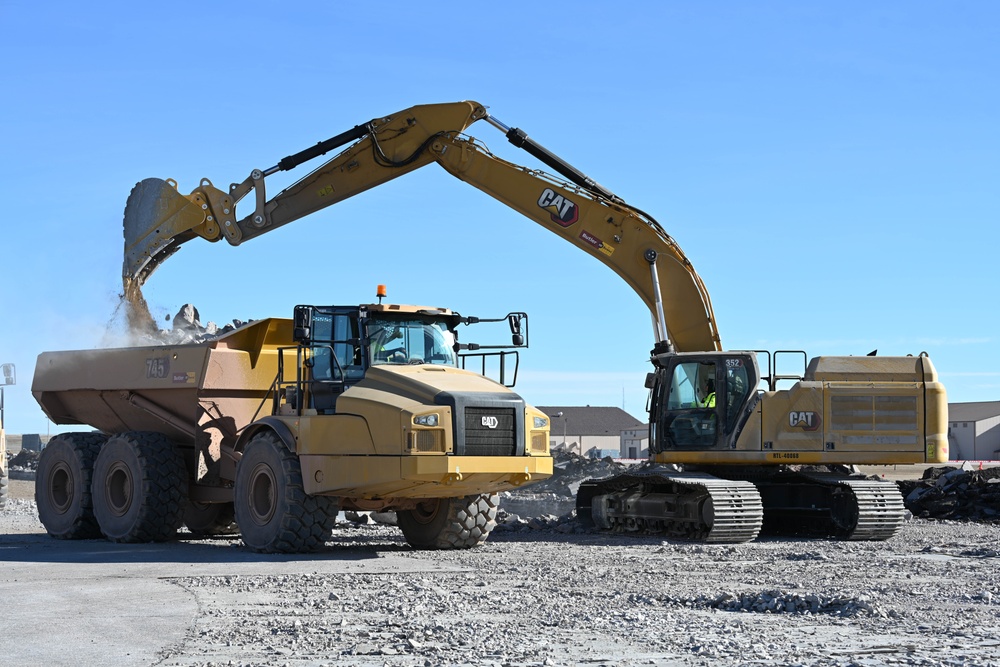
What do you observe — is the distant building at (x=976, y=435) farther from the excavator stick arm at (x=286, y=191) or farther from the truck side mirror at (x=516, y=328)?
the truck side mirror at (x=516, y=328)

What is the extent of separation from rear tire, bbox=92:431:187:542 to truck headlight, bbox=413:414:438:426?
15.4 ft

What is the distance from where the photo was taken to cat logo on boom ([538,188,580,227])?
20031mm

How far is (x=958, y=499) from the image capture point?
2388 cm

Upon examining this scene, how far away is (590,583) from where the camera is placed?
1255 centimetres

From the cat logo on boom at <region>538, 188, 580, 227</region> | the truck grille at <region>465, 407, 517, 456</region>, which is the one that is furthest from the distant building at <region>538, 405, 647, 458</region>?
the truck grille at <region>465, 407, 517, 456</region>

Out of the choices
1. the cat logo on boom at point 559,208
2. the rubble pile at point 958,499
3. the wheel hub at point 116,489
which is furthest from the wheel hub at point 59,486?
the rubble pile at point 958,499

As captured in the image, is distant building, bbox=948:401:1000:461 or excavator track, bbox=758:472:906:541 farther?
distant building, bbox=948:401:1000:461

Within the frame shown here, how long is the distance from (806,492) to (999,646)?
1055cm

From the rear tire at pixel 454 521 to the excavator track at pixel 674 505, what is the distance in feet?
9.95

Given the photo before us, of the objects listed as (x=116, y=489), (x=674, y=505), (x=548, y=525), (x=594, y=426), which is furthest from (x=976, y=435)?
(x=116, y=489)

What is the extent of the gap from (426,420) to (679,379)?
19.4ft

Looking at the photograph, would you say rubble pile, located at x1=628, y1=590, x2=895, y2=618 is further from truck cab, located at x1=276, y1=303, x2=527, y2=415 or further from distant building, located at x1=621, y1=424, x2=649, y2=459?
distant building, located at x1=621, y1=424, x2=649, y2=459

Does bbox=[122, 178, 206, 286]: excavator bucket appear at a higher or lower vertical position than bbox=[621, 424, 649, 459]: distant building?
higher

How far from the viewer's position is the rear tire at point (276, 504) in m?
15.1
